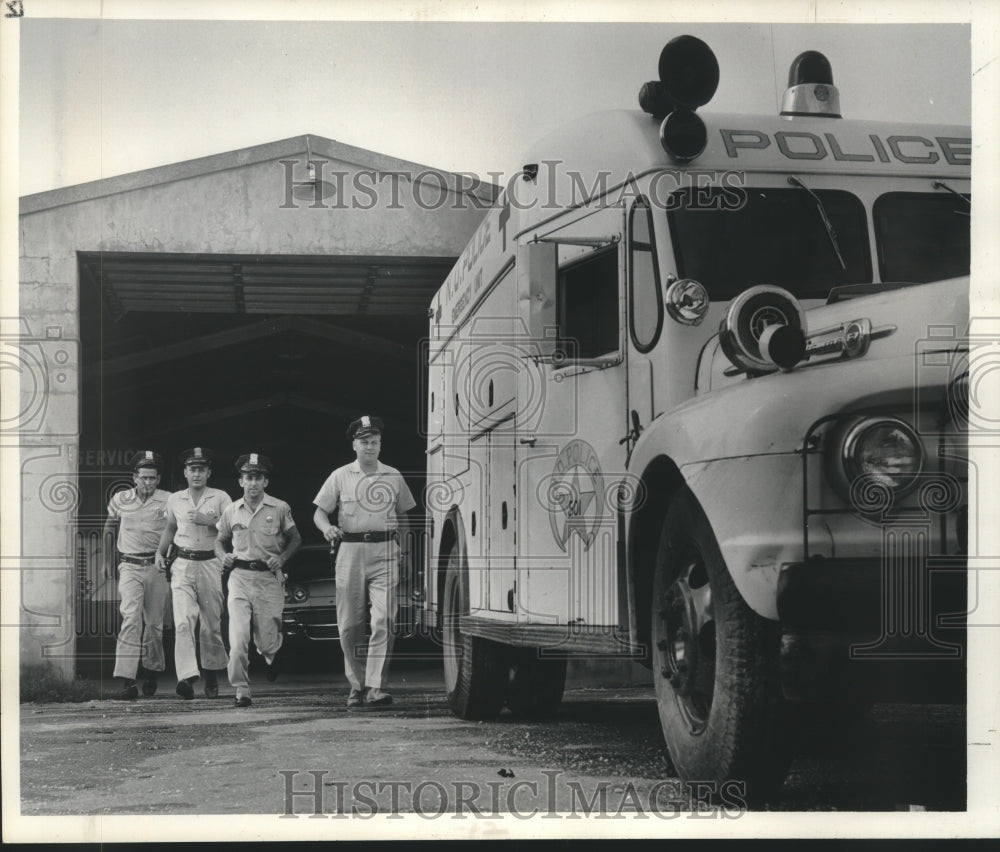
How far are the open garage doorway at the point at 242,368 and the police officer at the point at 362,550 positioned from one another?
0.12 metres

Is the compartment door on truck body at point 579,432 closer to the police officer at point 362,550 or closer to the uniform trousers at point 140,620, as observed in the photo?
the police officer at point 362,550

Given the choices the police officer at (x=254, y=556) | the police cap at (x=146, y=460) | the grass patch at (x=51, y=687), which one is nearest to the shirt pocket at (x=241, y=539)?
the police officer at (x=254, y=556)

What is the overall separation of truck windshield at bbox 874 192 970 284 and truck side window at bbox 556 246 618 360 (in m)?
1.22

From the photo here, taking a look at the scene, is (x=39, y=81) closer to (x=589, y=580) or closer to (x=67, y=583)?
(x=67, y=583)

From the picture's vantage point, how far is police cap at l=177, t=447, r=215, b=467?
9.17 m

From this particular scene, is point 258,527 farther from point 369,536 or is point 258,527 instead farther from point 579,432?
point 579,432

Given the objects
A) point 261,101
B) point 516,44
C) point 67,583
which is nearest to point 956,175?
point 516,44

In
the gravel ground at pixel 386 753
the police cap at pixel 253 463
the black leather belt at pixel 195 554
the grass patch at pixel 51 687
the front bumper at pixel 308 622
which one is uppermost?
the police cap at pixel 253 463

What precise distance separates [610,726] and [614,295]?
11.2 feet

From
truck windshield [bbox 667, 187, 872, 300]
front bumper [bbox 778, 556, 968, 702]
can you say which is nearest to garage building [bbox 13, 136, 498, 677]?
truck windshield [bbox 667, 187, 872, 300]

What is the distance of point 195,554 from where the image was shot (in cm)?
975

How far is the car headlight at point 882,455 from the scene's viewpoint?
4.38 meters

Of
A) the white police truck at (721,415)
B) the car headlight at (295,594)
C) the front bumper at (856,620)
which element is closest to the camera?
the front bumper at (856,620)

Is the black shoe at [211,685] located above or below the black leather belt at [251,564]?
below
